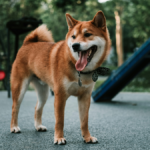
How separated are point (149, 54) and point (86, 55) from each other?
3.16 metres

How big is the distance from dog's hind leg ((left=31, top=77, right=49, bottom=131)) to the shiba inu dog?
3 cm

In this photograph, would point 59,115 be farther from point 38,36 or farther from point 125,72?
point 125,72

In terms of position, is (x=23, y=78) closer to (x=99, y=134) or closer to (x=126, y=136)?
(x=99, y=134)

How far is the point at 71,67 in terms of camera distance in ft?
8.38

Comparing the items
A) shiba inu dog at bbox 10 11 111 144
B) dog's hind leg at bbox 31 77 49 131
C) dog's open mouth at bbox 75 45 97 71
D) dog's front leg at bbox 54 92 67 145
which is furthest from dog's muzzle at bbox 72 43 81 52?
dog's hind leg at bbox 31 77 49 131

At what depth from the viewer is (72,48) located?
2396mm

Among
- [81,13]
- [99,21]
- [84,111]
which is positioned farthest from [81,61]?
[81,13]

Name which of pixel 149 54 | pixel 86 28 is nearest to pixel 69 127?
pixel 86 28

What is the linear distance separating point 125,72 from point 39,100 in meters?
2.65

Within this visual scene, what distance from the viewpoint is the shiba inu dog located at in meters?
2.44

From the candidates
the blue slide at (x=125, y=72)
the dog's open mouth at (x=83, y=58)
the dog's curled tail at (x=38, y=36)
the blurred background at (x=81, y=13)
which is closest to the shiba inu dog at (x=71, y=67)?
the dog's open mouth at (x=83, y=58)

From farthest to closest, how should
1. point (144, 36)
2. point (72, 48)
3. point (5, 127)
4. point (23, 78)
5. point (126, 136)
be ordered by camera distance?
point (144, 36) < point (5, 127) < point (23, 78) < point (126, 136) < point (72, 48)

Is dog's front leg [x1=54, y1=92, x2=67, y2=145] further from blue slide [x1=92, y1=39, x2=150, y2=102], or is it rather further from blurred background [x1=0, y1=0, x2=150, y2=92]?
blurred background [x1=0, y1=0, x2=150, y2=92]

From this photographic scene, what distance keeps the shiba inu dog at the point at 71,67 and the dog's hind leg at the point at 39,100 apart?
0.11ft
